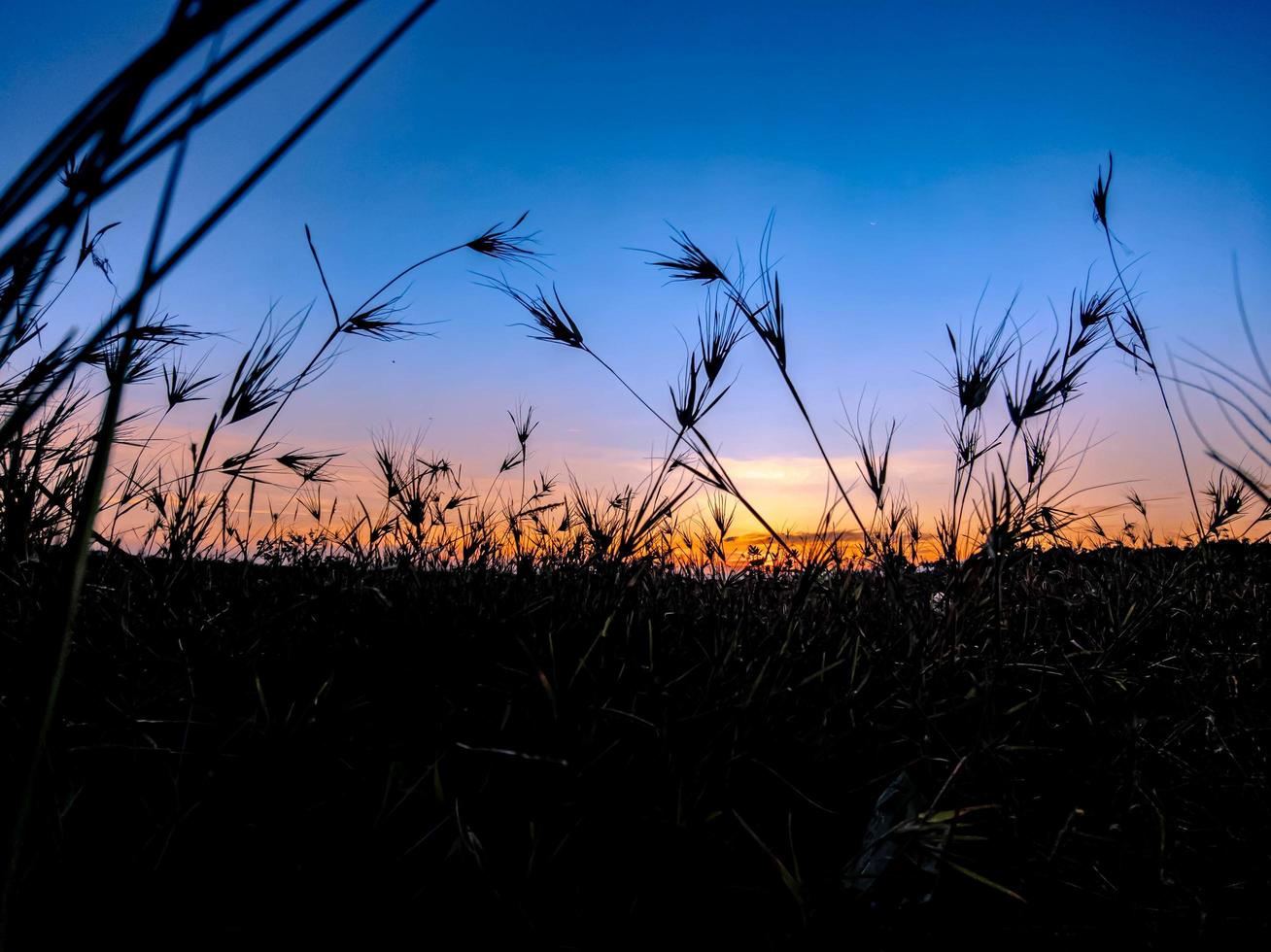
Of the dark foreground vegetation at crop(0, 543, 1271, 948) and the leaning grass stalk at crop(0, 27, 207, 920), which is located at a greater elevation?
the leaning grass stalk at crop(0, 27, 207, 920)

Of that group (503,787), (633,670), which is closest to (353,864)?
(503,787)

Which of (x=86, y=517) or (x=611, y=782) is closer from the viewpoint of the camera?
(x=86, y=517)

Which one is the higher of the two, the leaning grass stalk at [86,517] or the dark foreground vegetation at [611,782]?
the leaning grass stalk at [86,517]

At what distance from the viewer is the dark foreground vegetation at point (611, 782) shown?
129 centimetres

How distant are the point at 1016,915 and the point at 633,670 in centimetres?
97

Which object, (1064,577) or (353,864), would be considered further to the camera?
(1064,577)

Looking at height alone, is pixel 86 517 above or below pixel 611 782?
above

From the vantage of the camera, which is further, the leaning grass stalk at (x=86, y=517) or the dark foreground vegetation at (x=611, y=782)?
the dark foreground vegetation at (x=611, y=782)

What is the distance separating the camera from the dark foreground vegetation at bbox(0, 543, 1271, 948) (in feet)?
4.23

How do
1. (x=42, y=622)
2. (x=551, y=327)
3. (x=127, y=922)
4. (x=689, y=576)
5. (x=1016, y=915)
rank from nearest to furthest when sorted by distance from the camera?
(x=42, y=622) → (x=127, y=922) → (x=1016, y=915) → (x=551, y=327) → (x=689, y=576)

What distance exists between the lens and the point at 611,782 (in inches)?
61.5

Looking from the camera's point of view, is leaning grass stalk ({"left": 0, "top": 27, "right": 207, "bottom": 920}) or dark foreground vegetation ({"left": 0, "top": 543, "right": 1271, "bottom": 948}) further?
dark foreground vegetation ({"left": 0, "top": 543, "right": 1271, "bottom": 948})

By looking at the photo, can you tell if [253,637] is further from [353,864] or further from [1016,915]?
[1016,915]

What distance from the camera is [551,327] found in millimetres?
2656
